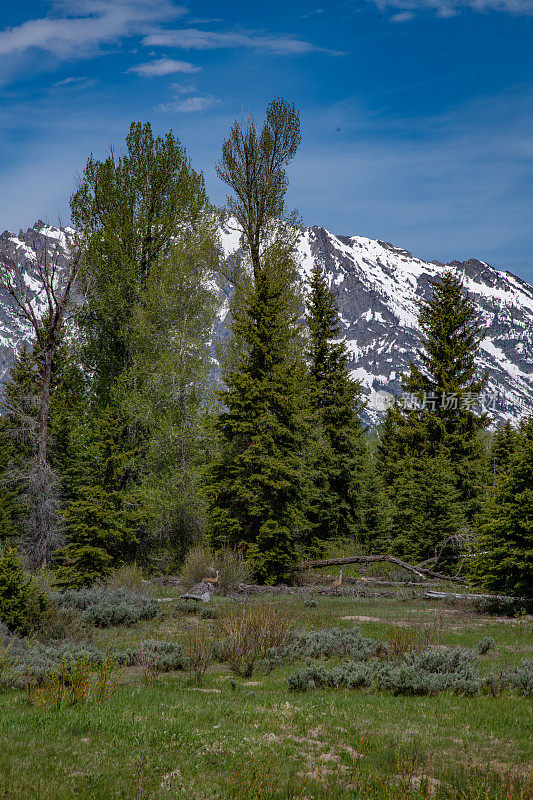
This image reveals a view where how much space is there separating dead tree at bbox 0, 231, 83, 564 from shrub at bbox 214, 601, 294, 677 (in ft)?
42.5

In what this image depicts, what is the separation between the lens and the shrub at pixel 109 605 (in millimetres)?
12867

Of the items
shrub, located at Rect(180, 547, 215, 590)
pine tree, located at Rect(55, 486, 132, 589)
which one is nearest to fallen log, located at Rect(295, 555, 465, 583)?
shrub, located at Rect(180, 547, 215, 590)

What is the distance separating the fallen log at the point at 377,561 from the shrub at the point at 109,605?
8.95 meters

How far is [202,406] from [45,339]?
7601mm

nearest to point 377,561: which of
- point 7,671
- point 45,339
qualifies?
point 45,339

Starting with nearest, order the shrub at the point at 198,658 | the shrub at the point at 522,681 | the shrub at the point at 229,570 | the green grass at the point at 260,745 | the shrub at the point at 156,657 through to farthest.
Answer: the green grass at the point at 260,745 < the shrub at the point at 522,681 < the shrub at the point at 198,658 < the shrub at the point at 156,657 < the shrub at the point at 229,570

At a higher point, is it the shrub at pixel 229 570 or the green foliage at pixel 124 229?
the green foliage at pixel 124 229

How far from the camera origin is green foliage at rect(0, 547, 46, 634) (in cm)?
1044

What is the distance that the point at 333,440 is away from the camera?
28.3 meters

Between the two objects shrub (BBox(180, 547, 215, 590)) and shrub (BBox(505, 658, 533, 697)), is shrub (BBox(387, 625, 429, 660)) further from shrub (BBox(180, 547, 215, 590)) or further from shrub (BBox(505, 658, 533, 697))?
shrub (BBox(180, 547, 215, 590))

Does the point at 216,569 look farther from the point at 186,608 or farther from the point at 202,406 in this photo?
the point at 202,406

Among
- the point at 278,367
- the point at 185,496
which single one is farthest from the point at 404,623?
the point at 185,496

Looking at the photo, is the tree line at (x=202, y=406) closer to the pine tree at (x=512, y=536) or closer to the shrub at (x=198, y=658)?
the pine tree at (x=512, y=536)

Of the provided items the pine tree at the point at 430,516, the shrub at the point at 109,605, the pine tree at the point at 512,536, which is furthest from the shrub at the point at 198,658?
the pine tree at the point at 430,516
